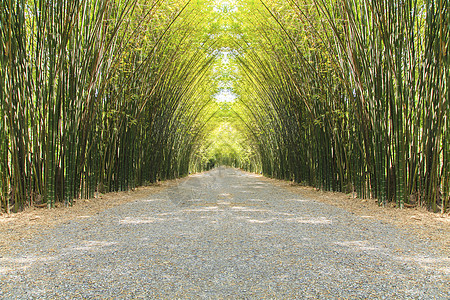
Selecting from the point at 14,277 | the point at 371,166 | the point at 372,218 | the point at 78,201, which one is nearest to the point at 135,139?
the point at 78,201

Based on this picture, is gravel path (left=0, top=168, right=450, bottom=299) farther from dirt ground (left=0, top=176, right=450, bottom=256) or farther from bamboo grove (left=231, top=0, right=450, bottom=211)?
bamboo grove (left=231, top=0, right=450, bottom=211)

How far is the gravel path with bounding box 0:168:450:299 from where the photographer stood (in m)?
1.53

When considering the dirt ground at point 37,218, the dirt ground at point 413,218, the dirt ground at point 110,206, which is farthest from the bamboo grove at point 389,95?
the dirt ground at point 37,218

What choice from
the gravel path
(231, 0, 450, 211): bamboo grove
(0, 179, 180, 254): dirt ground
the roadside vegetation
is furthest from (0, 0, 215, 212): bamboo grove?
(231, 0, 450, 211): bamboo grove

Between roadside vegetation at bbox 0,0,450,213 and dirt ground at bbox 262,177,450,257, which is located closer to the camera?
dirt ground at bbox 262,177,450,257

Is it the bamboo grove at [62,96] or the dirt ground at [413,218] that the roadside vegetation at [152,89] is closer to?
the bamboo grove at [62,96]

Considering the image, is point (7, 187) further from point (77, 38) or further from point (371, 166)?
point (371, 166)

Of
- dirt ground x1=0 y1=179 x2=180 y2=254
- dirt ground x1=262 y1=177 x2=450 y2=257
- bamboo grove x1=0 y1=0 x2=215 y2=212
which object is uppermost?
bamboo grove x1=0 y1=0 x2=215 y2=212

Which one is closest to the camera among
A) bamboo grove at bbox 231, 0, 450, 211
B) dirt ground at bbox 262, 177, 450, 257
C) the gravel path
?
the gravel path

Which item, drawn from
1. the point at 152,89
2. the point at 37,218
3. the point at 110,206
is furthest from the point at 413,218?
the point at 152,89

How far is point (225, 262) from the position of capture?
1.94 metres

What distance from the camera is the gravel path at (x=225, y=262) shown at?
5.00 feet

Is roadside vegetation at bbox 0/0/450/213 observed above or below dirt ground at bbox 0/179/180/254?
above

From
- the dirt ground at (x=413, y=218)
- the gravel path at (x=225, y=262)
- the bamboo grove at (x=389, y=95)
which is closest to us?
the gravel path at (x=225, y=262)
